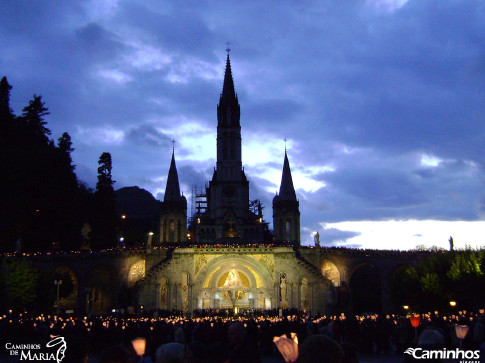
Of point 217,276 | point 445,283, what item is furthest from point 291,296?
point 445,283

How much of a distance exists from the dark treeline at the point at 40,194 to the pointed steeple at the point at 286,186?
78.4 ft

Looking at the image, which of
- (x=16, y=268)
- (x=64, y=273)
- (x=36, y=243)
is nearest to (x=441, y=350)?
(x=16, y=268)

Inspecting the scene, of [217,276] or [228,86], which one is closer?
[217,276]

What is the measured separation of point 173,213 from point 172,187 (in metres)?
3.84

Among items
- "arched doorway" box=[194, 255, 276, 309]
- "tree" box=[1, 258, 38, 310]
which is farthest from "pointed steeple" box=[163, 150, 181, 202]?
"tree" box=[1, 258, 38, 310]

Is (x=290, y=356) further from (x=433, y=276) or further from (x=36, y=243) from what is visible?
(x=36, y=243)

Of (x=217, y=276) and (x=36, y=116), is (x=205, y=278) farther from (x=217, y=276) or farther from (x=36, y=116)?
(x=36, y=116)

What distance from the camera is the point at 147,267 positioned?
164ft

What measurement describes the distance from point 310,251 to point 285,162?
72.3 ft

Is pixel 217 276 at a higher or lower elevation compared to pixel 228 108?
lower

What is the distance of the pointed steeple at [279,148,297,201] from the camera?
70.4 m

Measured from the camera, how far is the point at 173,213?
71188 mm

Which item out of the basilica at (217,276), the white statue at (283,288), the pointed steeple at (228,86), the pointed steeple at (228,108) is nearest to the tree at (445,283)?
the basilica at (217,276)

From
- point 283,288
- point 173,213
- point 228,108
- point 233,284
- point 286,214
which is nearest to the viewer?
point 283,288
